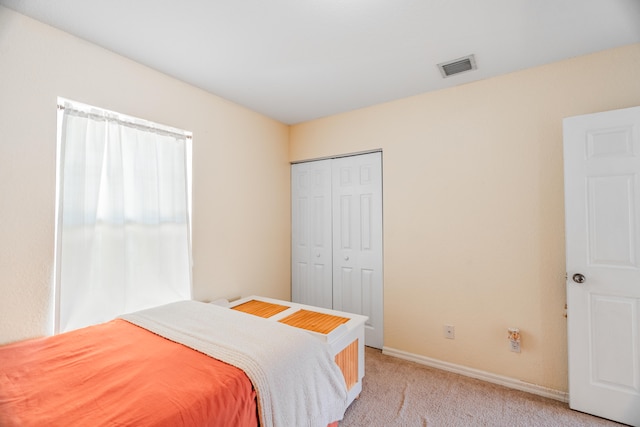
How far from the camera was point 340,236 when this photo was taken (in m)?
3.04

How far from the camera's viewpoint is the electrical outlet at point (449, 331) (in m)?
2.37

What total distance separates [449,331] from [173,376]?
2144 mm

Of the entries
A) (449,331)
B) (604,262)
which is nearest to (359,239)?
(449,331)

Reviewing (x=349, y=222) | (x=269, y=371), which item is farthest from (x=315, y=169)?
(x=269, y=371)

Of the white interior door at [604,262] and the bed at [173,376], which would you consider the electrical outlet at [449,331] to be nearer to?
the white interior door at [604,262]

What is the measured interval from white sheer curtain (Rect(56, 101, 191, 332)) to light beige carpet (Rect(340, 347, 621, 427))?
165 centimetres

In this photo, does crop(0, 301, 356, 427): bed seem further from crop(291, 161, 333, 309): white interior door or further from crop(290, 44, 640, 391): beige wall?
crop(291, 161, 333, 309): white interior door

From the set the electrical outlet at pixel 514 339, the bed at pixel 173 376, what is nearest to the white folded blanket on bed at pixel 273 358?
Result: the bed at pixel 173 376

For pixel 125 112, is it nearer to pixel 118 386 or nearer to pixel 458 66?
pixel 118 386

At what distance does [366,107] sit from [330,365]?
7.79ft

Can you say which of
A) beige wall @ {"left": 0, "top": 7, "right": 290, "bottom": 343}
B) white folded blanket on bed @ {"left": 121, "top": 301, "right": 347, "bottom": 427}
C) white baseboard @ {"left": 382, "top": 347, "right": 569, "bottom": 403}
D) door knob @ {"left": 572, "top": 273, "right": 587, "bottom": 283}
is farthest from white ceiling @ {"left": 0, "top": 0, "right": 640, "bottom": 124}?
white baseboard @ {"left": 382, "top": 347, "right": 569, "bottom": 403}

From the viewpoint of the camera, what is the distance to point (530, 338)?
6.79 feet

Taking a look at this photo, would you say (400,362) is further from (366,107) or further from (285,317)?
(366,107)

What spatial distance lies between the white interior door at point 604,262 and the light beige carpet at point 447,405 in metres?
0.20
